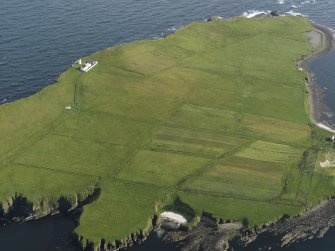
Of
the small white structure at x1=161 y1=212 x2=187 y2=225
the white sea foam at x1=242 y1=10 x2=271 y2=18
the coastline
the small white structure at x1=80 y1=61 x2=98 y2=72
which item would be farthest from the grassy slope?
the white sea foam at x1=242 y1=10 x2=271 y2=18

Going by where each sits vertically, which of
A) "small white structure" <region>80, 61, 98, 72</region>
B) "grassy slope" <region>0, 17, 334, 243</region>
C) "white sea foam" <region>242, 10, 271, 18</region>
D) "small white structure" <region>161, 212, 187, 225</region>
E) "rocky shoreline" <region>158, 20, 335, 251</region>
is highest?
"white sea foam" <region>242, 10, 271, 18</region>

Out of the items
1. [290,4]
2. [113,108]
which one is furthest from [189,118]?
[290,4]

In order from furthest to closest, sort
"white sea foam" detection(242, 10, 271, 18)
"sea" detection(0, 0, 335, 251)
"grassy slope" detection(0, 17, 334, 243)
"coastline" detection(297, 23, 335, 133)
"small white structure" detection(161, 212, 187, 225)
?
"white sea foam" detection(242, 10, 271, 18), "sea" detection(0, 0, 335, 251), "coastline" detection(297, 23, 335, 133), "grassy slope" detection(0, 17, 334, 243), "small white structure" detection(161, 212, 187, 225)

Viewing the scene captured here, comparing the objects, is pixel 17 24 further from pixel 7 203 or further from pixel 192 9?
pixel 7 203

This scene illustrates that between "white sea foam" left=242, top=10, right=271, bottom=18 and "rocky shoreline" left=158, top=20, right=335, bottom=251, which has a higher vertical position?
"white sea foam" left=242, top=10, right=271, bottom=18

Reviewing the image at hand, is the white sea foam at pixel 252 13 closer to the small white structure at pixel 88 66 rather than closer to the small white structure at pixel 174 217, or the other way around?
the small white structure at pixel 88 66

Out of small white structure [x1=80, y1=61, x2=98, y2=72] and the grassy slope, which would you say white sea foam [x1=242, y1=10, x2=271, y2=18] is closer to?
the grassy slope

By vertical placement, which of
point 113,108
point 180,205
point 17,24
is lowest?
point 180,205

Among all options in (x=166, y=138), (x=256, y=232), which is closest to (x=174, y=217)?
(x=256, y=232)
